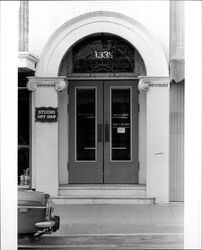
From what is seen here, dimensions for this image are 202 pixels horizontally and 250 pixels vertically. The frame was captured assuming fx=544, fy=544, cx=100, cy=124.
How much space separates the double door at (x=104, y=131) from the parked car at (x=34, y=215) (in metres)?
5.47

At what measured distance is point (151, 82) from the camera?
13.4m

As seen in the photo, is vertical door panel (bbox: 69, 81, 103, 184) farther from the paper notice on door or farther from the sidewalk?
the sidewalk

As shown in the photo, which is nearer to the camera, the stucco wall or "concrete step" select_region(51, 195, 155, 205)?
"concrete step" select_region(51, 195, 155, 205)

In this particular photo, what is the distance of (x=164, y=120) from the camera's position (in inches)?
528

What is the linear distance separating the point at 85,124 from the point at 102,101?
2.49 feet

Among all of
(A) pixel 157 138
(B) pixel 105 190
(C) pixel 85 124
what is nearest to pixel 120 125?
(C) pixel 85 124

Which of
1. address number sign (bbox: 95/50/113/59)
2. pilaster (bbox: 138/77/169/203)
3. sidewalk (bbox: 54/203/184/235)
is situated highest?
address number sign (bbox: 95/50/113/59)

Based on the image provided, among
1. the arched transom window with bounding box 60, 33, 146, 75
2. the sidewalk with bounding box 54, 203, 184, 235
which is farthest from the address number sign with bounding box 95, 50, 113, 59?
the sidewalk with bounding box 54, 203, 184, 235

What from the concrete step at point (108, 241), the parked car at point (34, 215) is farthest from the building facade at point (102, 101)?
the parked car at point (34, 215)

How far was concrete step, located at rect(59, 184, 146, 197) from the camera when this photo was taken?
44.4 ft

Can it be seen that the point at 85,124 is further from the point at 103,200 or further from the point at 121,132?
the point at 103,200

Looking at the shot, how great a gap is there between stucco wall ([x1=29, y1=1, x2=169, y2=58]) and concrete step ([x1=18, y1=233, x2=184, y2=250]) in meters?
5.59

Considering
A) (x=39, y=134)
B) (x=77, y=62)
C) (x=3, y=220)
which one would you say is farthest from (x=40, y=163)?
(x=3, y=220)

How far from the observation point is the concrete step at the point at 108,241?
366 inches
